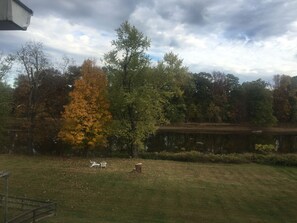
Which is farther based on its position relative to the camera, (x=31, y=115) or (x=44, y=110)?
(x=44, y=110)

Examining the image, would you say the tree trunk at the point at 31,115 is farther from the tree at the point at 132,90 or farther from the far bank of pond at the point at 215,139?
the far bank of pond at the point at 215,139

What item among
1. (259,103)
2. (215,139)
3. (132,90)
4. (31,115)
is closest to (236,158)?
(132,90)

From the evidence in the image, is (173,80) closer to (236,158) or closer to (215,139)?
(236,158)

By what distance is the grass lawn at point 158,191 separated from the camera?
19.6 m

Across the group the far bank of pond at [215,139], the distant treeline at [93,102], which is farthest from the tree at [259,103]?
the distant treeline at [93,102]

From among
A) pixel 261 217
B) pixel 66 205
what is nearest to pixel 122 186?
pixel 66 205

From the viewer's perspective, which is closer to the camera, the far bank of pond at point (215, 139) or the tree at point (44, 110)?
the tree at point (44, 110)

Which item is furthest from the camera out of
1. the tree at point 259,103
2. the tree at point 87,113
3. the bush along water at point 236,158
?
the tree at point 259,103

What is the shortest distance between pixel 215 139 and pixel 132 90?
30.2 metres

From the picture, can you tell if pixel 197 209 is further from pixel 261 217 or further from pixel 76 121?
pixel 76 121

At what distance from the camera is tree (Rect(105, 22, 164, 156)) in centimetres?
3819

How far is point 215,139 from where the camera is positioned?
65438 mm

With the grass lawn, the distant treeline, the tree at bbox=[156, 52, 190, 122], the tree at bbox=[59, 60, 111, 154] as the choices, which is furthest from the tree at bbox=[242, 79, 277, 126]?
the tree at bbox=[59, 60, 111, 154]

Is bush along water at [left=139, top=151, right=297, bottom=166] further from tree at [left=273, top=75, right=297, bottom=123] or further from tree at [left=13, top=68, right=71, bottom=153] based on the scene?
tree at [left=273, top=75, right=297, bottom=123]
